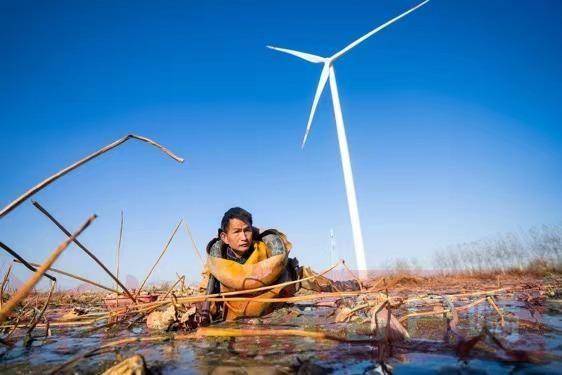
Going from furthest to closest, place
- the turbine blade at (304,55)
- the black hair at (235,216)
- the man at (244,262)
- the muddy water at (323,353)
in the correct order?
the turbine blade at (304,55), the black hair at (235,216), the man at (244,262), the muddy water at (323,353)

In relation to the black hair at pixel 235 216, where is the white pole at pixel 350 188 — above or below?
above

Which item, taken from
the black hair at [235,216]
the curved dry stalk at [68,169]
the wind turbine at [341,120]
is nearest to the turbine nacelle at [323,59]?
the wind turbine at [341,120]

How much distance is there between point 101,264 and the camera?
2.90 meters

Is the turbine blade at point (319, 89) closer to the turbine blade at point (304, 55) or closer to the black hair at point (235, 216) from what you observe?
the turbine blade at point (304, 55)

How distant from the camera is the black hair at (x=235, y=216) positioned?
16.1 ft

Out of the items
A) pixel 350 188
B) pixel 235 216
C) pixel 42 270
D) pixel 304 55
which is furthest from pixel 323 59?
pixel 42 270

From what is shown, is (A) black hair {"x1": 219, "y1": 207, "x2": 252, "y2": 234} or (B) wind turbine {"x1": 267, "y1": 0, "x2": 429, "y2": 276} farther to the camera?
(B) wind turbine {"x1": 267, "y1": 0, "x2": 429, "y2": 276}

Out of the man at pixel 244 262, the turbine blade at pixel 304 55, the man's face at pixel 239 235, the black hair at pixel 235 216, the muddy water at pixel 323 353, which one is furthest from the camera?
the turbine blade at pixel 304 55

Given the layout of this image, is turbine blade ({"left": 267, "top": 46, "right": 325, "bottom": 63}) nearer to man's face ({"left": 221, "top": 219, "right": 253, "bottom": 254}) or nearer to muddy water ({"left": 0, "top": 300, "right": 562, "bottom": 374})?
man's face ({"left": 221, "top": 219, "right": 253, "bottom": 254})

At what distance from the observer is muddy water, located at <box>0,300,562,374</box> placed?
166 cm

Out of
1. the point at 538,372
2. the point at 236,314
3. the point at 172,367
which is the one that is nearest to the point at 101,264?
the point at 172,367

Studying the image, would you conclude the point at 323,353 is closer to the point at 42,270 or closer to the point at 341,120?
the point at 42,270

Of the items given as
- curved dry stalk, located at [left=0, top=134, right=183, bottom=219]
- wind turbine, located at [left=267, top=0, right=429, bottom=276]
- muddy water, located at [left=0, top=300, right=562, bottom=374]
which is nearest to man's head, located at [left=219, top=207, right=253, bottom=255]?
muddy water, located at [left=0, top=300, right=562, bottom=374]

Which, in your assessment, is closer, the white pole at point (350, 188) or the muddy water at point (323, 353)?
the muddy water at point (323, 353)
